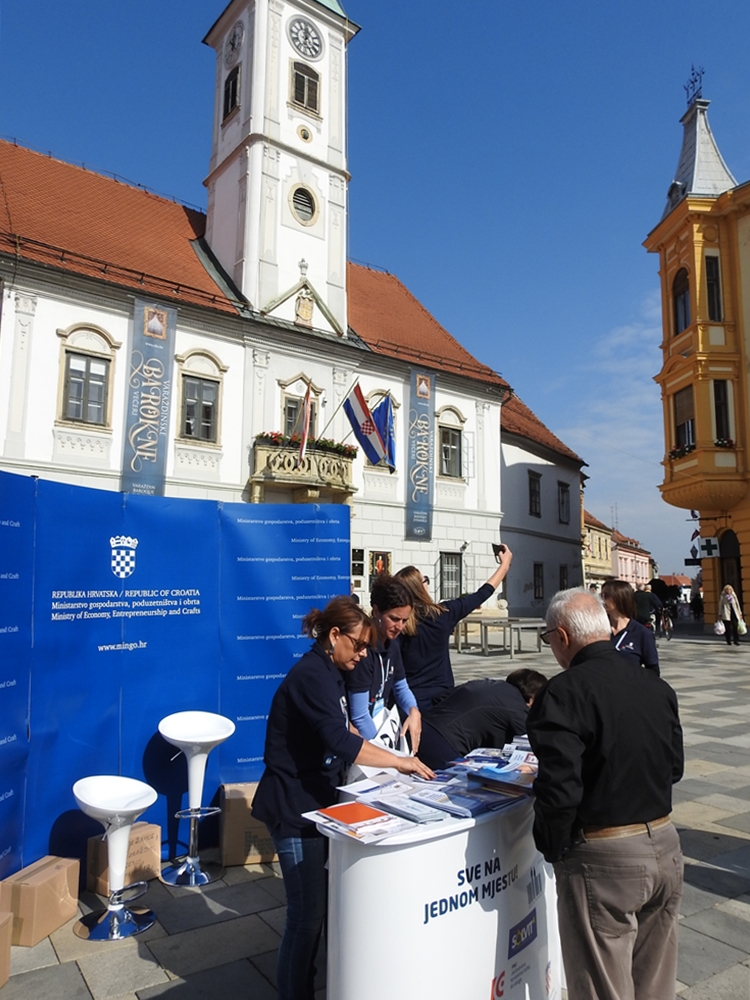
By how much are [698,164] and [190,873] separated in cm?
3255

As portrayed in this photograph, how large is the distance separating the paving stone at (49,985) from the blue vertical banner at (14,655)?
2.51ft

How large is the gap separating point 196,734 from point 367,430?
1436 cm

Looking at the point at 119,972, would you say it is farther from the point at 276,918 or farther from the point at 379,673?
the point at 379,673

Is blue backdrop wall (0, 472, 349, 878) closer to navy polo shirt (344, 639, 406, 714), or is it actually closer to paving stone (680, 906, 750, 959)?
navy polo shirt (344, 639, 406, 714)

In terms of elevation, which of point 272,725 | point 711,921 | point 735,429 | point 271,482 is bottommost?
point 711,921

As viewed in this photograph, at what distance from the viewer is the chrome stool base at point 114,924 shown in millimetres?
3967

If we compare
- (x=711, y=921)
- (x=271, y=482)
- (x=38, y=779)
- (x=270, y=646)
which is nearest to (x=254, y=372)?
(x=271, y=482)

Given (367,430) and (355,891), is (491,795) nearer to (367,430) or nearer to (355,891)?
(355,891)

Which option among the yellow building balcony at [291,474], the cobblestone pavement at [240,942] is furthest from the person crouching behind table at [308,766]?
the yellow building balcony at [291,474]

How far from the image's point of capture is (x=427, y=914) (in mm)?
2539

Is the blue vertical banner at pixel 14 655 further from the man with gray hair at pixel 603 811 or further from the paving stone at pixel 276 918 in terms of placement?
the man with gray hair at pixel 603 811

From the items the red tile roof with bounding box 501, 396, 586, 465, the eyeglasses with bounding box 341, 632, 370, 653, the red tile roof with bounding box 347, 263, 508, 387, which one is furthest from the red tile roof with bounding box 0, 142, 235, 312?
the eyeglasses with bounding box 341, 632, 370, 653

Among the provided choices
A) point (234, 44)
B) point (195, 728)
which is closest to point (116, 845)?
point (195, 728)

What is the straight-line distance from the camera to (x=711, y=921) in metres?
4.07
